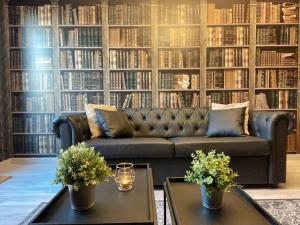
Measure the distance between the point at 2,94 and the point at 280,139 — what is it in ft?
12.0

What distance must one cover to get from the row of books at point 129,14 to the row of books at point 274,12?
1.62 metres

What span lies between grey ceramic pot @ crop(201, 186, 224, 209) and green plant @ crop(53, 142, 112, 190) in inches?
22.6

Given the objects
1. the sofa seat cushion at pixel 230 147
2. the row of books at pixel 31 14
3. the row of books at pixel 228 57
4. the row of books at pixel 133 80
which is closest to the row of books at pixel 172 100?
the row of books at pixel 133 80

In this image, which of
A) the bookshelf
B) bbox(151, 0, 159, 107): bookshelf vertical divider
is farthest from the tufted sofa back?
the bookshelf

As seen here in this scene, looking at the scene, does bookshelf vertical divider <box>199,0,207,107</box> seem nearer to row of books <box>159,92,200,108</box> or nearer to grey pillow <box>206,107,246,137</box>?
row of books <box>159,92,200,108</box>

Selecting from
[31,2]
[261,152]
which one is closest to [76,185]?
[261,152]

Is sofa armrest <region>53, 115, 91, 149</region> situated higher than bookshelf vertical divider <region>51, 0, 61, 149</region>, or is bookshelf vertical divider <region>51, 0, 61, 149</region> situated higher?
bookshelf vertical divider <region>51, 0, 61, 149</region>

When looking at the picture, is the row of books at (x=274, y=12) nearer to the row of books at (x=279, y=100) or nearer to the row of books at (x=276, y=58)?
the row of books at (x=276, y=58)

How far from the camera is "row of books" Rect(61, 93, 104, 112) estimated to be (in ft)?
14.3

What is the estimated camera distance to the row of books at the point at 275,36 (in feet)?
14.1

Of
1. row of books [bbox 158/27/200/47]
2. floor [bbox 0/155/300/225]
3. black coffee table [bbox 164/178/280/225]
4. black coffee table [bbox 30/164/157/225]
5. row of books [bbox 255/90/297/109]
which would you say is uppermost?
row of books [bbox 158/27/200/47]

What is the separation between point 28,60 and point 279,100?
3758mm

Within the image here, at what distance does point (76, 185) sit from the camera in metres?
1.45

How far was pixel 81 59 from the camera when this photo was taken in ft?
14.2
